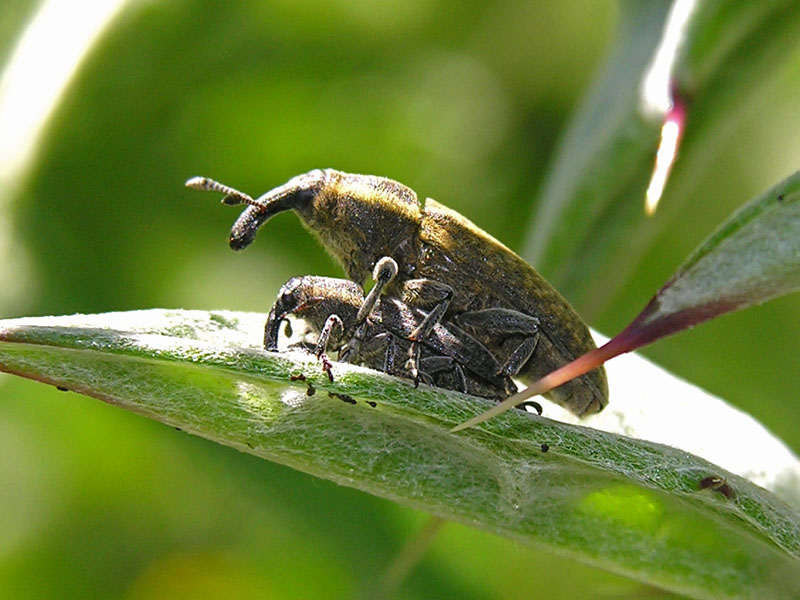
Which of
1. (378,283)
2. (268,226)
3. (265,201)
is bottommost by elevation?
(378,283)

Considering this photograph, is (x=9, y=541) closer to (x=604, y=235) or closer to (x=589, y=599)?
(x=589, y=599)

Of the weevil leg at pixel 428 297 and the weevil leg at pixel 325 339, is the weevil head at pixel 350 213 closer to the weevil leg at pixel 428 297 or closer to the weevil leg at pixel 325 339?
the weevil leg at pixel 428 297

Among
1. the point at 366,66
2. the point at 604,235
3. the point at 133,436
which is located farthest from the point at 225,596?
the point at 366,66

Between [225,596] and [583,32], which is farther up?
[583,32]

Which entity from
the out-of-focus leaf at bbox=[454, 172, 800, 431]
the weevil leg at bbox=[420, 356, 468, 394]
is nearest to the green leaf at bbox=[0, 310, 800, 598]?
the out-of-focus leaf at bbox=[454, 172, 800, 431]

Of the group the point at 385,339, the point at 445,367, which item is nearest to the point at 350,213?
the point at 385,339

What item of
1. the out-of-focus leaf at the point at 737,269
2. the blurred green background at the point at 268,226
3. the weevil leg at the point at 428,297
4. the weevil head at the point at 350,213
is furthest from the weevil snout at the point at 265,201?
the out-of-focus leaf at the point at 737,269

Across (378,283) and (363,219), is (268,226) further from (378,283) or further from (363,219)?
(378,283)

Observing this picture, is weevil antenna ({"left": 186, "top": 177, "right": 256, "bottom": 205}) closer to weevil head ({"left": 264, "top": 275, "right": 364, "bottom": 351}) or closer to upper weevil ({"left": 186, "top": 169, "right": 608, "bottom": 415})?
upper weevil ({"left": 186, "top": 169, "right": 608, "bottom": 415})
